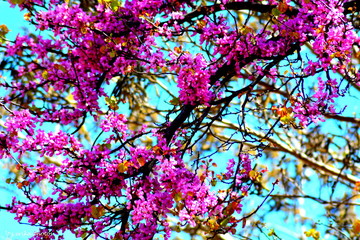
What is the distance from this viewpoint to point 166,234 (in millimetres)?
3762

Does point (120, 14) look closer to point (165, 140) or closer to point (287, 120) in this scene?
point (165, 140)

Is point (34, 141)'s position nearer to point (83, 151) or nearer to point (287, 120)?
point (83, 151)

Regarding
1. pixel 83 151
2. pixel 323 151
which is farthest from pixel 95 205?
pixel 323 151

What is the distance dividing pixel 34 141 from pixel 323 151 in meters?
6.53

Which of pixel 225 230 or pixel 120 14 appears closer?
pixel 225 230

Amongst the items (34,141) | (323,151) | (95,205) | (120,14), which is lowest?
(95,205)

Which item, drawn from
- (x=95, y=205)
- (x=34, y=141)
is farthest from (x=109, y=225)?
(x=34, y=141)

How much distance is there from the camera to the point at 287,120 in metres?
3.53

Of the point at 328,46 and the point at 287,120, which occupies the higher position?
the point at 328,46

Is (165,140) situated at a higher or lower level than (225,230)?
higher

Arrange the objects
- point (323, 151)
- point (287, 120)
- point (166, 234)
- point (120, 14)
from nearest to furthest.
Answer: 1. point (287, 120)
2. point (166, 234)
3. point (120, 14)
4. point (323, 151)

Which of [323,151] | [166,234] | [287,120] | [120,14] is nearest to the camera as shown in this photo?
[287,120]

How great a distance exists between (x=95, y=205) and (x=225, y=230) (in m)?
0.93

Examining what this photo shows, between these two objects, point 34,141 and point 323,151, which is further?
point 323,151
